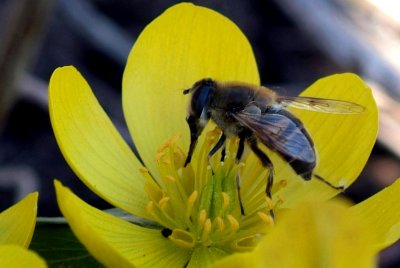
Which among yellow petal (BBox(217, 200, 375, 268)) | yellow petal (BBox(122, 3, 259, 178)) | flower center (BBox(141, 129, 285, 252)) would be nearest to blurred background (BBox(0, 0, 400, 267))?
yellow petal (BBox(122, 3, 259, 178))

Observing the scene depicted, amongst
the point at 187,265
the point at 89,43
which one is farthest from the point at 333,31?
the point at 187,265

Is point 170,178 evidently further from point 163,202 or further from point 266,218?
point 266,218

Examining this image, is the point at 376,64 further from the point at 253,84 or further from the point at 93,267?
the point at 93,267

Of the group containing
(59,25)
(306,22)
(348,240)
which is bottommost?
(59,25)

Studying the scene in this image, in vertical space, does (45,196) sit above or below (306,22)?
below

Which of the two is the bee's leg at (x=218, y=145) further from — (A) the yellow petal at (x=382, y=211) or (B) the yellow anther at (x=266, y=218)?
(A) the yellow petal at (x=382, y=211)

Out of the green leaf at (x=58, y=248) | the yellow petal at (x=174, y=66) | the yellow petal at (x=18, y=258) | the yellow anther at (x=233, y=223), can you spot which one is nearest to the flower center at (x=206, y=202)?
the yellow anther at (x=233, y=223)

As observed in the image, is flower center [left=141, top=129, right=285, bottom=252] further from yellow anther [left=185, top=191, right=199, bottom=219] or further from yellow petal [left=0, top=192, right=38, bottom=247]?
yellow petal [left=0, top=192, right=38, bottom=247]
